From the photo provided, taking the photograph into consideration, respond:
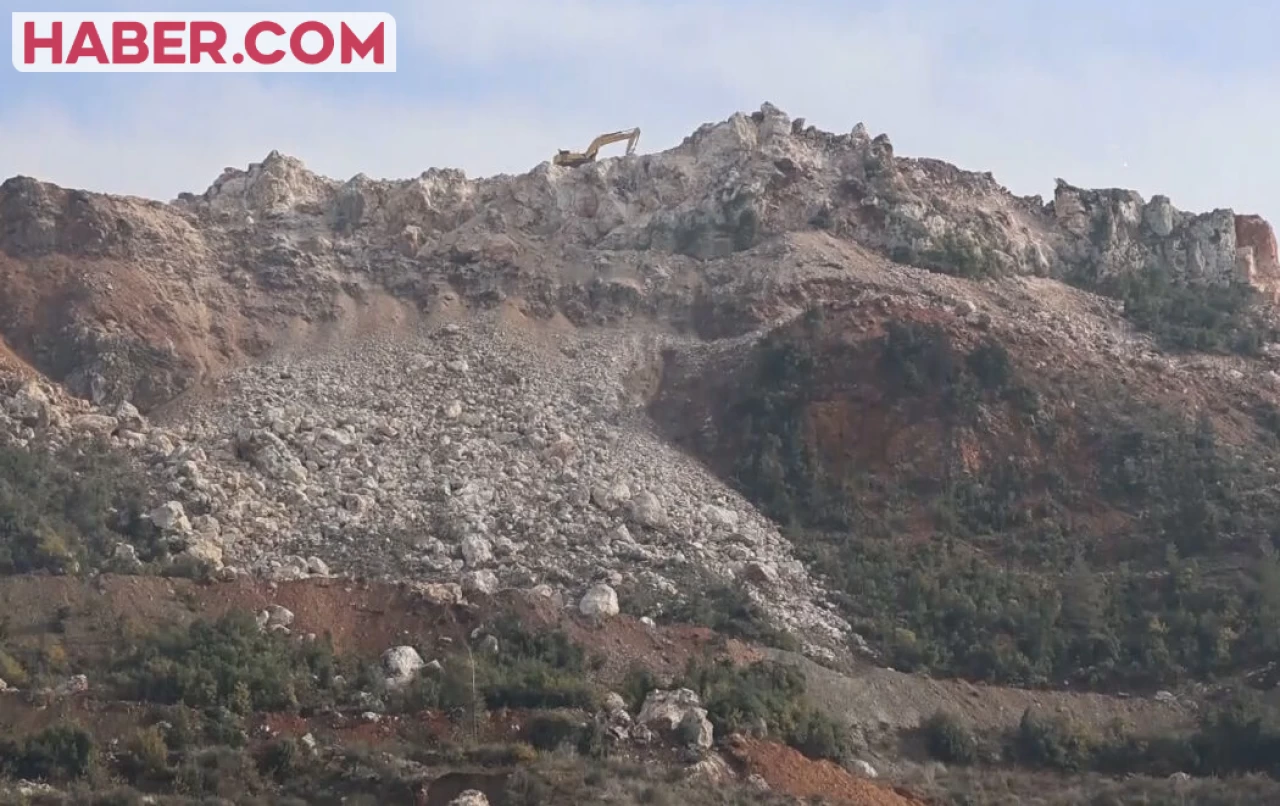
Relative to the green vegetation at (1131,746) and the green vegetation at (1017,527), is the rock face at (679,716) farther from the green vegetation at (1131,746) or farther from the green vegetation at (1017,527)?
the green vegetation at (1017,527)

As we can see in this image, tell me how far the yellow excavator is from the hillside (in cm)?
144

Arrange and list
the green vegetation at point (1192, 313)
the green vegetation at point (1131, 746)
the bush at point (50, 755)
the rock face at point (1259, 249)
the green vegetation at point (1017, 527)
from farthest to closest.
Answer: the rock face at point (1259, 249) < the green vegetation at point (1192, 313) < the green vegetation at point (1017, 527) < the green vegetation at point (1131, 746) < the bush at point (50, 755)

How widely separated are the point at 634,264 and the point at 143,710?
20.5 meters

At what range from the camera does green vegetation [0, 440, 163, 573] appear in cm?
2672

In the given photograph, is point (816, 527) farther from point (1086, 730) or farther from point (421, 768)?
point (421, 768)

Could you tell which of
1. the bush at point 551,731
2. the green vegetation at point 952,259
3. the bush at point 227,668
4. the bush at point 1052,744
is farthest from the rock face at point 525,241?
the bush at point 551,731

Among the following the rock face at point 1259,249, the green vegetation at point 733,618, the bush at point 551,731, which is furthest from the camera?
the rock face at point 1259,249

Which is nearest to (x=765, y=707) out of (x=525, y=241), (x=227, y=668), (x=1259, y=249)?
(x=227, y=668)

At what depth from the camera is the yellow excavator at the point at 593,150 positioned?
4360cm

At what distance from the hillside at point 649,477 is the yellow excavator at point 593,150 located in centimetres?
144

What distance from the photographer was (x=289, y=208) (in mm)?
41000

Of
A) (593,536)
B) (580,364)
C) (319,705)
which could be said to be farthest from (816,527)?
(319,705)

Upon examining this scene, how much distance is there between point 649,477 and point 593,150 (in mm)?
14623

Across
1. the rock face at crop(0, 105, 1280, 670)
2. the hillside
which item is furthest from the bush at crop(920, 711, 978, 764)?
the rock face at crop(0, 105, 1280, 670)
